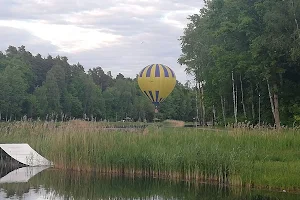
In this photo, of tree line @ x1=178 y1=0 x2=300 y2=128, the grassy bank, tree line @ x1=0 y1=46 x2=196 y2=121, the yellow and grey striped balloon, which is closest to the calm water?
the grassy bank

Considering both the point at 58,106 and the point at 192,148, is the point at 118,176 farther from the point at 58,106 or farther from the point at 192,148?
the point at 58,106

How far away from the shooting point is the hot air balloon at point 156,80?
3528cm

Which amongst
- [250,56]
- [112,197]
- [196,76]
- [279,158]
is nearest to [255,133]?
[279,158]

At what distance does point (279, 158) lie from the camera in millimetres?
15367

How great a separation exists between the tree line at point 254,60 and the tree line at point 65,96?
18.9 metres

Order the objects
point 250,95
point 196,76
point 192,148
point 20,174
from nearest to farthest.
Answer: point 192,148
point 20,174
point 250,95
point 196,76

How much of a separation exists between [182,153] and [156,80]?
68.4ft

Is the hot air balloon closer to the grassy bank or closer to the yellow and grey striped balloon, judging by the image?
the yellow and grey striped balloon

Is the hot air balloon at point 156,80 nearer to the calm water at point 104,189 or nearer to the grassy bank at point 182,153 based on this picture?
the grassy bank at point 182,153

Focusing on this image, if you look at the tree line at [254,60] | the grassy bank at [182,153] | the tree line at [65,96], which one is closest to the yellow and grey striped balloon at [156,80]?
the tree line at [254,60]

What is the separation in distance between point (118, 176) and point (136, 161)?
696 mm

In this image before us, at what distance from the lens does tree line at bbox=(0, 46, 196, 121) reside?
2297 inches

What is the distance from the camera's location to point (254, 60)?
29.9m

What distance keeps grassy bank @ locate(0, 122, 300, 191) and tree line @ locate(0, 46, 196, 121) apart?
3935cm
